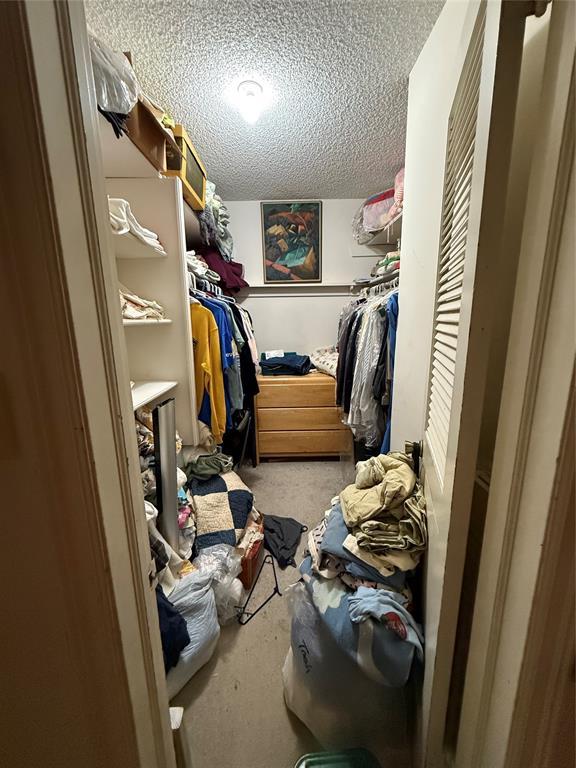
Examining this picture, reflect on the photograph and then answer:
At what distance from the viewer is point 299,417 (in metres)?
2.55

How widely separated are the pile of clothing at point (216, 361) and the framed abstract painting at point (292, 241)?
3.50 feet

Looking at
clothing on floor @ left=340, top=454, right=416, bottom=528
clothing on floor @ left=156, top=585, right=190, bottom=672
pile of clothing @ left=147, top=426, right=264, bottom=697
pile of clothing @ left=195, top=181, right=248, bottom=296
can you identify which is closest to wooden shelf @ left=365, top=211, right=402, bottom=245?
pile of clothing @ left=195, top=181, right=248, bottom=296

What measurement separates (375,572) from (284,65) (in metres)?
2.00

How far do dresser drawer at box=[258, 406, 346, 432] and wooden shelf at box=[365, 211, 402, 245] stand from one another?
149 cm

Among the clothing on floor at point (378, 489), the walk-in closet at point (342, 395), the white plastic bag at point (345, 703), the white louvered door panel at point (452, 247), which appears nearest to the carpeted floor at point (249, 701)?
the walk-in closet at point (342, 395)

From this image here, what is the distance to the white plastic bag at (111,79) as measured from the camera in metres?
0.76

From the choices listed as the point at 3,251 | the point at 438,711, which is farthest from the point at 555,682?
the point at 3,251

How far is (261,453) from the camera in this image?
2.62 meters

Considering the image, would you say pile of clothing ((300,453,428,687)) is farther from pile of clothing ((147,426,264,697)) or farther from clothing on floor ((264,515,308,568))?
clothing on floor ((264,515,308,568))

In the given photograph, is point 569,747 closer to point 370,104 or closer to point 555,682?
point 555,682

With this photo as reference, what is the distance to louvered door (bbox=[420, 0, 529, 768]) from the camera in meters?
0.44

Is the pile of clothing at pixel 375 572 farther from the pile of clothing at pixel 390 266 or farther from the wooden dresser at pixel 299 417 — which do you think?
the wooden dresser at pixel 299 417

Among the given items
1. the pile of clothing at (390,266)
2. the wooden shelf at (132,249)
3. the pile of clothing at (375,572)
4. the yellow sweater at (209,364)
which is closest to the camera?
the pile of clothing at (375,572)

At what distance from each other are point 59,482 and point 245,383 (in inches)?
70.4
